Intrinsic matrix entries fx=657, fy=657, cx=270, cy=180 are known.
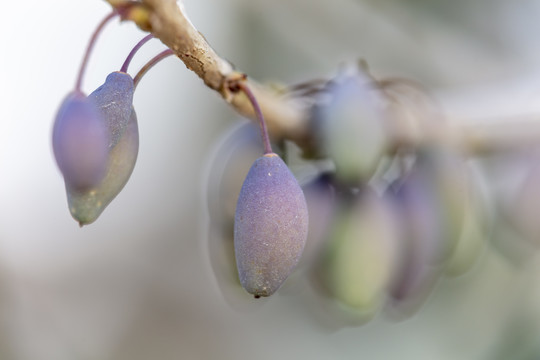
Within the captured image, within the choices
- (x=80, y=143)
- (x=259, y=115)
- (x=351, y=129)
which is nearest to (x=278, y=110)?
(x=351, y=129)

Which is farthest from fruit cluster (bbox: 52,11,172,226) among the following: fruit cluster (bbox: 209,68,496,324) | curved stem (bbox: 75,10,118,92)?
fruit cluster (bbox: 209,68,496,324)

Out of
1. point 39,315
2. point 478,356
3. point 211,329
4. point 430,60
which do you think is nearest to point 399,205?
point 478,356

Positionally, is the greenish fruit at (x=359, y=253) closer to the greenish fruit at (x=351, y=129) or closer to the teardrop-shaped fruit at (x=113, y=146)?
the greenish fruit at (x=351, y=129)

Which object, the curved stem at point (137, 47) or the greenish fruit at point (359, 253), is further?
the greenish fruit at point (359, 253)

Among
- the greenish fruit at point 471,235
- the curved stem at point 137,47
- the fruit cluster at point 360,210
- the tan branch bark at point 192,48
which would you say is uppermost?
the greenish fruit at point 471,235

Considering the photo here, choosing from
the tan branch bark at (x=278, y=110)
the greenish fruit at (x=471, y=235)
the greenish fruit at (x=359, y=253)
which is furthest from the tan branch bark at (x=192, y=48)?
the greenish fruit at (x=471, y=235)

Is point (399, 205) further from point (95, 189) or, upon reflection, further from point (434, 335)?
point (434, 335)

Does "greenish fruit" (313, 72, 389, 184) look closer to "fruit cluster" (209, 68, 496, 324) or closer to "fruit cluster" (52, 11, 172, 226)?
"fruit cluster" (209, 68, 496, 324)
